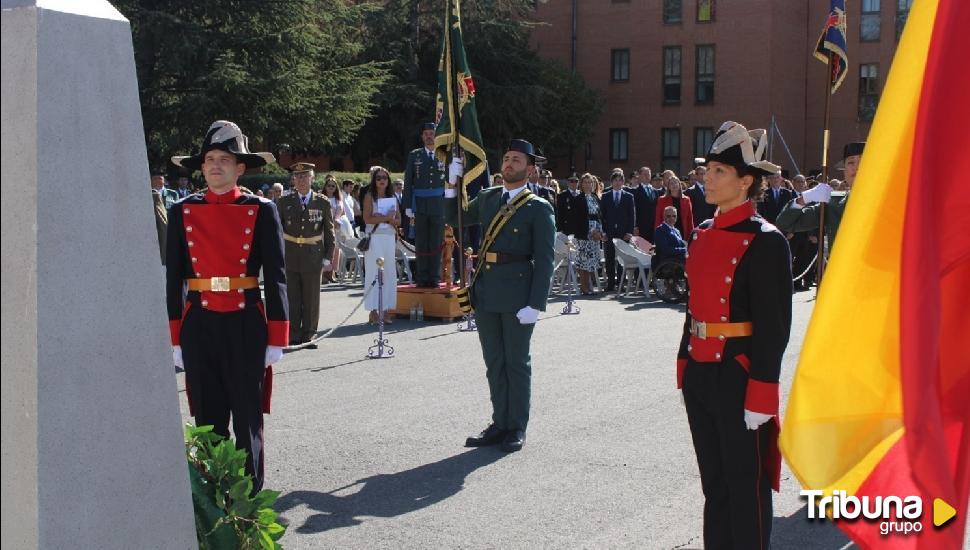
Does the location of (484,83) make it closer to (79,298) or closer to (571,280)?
(571,280)

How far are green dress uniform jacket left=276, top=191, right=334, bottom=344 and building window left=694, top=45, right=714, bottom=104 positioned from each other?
37.6m

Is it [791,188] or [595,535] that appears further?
[791,188]

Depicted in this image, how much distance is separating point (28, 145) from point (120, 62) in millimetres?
387

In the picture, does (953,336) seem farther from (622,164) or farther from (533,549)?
(622,164)

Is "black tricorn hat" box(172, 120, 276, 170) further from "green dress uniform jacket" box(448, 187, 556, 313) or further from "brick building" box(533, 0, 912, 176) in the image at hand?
"brick building" box(533, 0, 912, 176)

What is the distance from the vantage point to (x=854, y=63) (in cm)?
4694

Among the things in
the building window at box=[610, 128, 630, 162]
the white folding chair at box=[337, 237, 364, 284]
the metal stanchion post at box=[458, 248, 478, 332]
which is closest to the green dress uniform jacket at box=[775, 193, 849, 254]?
the metal stanchion post at box=[458, 248, 478, 332]

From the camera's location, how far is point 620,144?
50125 millimetres

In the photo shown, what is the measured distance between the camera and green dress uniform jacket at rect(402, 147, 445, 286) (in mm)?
15070

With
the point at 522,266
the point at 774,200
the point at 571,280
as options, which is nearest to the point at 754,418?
the point at 522,266

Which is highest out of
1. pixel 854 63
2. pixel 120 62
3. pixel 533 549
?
pixel 854 63

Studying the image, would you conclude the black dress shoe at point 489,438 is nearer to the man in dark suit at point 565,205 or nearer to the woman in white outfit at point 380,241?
the woman in white outfit at point 380,241

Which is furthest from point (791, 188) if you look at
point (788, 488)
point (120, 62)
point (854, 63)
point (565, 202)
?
point (854, 63)

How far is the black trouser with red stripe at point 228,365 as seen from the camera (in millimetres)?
5590
